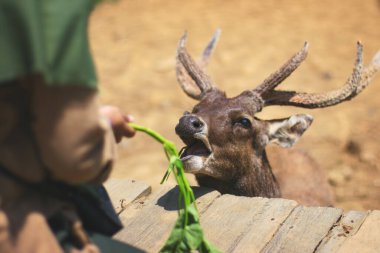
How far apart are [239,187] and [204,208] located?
100 cm

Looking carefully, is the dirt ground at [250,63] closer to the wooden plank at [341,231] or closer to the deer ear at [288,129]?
the deer ear at [288,129]

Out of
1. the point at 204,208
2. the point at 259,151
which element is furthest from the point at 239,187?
the point at 204,208

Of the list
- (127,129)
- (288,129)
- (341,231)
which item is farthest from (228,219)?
(288,129)

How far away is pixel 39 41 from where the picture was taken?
1951 millimetres

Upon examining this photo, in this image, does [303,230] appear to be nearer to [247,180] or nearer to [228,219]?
[228,219]

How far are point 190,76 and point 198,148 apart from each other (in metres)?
0.94

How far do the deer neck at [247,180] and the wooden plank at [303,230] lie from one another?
104cm

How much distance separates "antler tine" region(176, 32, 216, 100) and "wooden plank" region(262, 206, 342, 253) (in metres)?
1.66

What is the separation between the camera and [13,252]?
213 cm

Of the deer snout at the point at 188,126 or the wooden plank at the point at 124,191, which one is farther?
the deer snout at the point at 188,126

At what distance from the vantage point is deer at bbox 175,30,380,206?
181 inches

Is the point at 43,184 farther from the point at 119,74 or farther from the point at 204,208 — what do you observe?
the point at 119,74

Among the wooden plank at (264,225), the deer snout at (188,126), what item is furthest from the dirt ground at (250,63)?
the wooden plank at (264,225)

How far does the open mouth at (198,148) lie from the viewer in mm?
4559
